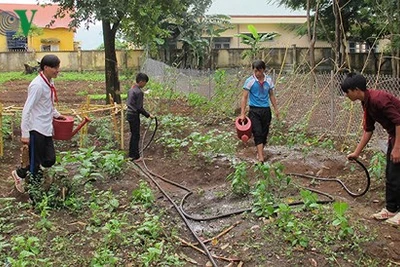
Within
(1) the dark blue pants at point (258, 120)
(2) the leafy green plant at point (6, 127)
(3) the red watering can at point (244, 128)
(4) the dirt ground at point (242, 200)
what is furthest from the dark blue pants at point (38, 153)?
(2) the leafy green plant at point (6, 127)

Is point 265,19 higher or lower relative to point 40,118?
higher

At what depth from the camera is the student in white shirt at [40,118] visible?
5.20m

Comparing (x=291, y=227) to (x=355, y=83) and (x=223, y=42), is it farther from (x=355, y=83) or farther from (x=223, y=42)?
(x=223, y=42)

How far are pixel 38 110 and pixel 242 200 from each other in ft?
8.05

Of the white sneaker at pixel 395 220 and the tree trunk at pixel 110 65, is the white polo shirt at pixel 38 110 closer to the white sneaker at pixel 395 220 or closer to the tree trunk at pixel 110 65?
the white sneaker at pixel 395 220

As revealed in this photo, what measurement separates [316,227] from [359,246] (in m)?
0.43

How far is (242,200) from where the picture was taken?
18.7 ft

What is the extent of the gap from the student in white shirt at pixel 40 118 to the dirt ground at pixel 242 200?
1.87ft

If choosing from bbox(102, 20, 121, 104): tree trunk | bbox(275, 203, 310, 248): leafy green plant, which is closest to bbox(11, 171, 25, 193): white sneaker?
bbox(275, 203, 310, 248): leafy green plant

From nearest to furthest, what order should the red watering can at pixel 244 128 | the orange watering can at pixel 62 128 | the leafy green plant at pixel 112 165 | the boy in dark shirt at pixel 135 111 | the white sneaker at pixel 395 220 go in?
the white sneaker at pixel 395 220 → the orange watering can at pixel 62 128 → the leafy green plant at pixel 112 165 → the red watering can at pixel 244 128 → the boy in dark shirt at pixel 135 111

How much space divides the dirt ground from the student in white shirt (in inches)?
22.4

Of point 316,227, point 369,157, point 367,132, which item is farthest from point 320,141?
point 316,227

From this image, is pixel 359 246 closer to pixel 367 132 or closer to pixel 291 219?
pixel 291 219

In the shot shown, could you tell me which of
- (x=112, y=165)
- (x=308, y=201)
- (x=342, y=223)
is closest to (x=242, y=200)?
(x=308, y=201)
